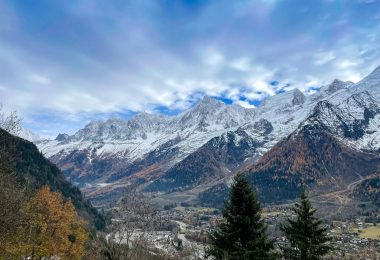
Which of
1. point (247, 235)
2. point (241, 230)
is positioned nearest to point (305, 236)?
point (247, 235)

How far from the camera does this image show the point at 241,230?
38.9 metres

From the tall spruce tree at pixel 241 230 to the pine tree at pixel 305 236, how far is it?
545cm

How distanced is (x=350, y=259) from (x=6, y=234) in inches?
4871

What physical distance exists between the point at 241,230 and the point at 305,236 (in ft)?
29.3

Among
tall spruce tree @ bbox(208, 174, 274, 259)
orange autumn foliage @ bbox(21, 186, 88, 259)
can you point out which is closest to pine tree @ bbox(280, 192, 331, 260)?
tall spruce tree @ bbox(208, 174, 274, 259)

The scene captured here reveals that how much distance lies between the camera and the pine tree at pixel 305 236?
42.8 metres

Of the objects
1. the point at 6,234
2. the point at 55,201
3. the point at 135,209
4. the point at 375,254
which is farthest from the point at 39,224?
the point at 375,254

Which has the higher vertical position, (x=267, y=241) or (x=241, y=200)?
(x=241, y=200)

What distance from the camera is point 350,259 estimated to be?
134 m

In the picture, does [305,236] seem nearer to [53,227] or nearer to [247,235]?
[247,235]

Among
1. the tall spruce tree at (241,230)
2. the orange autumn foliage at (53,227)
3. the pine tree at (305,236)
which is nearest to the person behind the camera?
the tall spruce tree at (241,230)

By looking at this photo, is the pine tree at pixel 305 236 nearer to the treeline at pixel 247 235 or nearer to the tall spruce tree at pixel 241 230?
the treeline at pixel 247 235

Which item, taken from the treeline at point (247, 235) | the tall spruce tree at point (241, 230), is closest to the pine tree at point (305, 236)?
the treeline at point (247, 235)

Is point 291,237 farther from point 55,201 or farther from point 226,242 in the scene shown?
point 55,201
